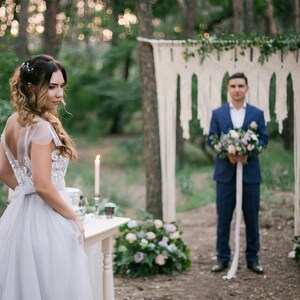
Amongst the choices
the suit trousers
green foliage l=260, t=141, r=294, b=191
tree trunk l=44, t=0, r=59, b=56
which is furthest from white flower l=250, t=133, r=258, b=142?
tree trunk l=44, t=0, r=59, b=56

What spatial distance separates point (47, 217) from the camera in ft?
9.84

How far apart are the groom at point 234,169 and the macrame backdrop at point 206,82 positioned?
46 centimetres

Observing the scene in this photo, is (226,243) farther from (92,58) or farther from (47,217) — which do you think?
(92,58)

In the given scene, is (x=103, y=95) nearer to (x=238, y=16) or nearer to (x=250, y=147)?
(x=238, y=16)

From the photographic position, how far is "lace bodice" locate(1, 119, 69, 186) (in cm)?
283

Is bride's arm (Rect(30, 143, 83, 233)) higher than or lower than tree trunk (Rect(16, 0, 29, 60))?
lower

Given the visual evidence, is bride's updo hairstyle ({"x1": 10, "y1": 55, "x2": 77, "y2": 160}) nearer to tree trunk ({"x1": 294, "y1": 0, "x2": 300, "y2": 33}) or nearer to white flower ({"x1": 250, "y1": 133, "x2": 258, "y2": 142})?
white flower ({"x1": 250, "y1": 133, "x2": 258, "y2": 142})

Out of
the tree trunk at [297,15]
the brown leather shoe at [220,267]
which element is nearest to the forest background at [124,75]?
the tree trunk at [297,15]

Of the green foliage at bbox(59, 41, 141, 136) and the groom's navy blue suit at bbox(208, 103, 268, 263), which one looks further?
the green foliage at bbox(59, 41, 141, 136)

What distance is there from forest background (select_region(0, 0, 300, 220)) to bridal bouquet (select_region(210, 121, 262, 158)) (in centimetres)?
115

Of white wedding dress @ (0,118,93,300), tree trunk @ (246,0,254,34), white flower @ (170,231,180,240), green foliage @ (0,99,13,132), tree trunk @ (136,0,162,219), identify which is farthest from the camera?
tree trunk @ (246,0,254,34)

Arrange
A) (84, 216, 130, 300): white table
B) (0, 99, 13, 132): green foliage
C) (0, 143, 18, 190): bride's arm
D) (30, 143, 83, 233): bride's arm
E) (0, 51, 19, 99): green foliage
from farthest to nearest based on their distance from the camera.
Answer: (0, 51, 19, 99): green foliage, (0, 99, 13, 132): green foliage, (84, 216, 130, 300): white table, (0, 143, 18, 190): bride's arm, (30, 143, 83, 233): bride's arm

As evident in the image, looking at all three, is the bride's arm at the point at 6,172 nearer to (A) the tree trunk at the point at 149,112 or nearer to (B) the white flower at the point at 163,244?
(B) the white flower at the point at 163,244

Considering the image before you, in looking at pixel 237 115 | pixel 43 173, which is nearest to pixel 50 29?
pixel 237 115
